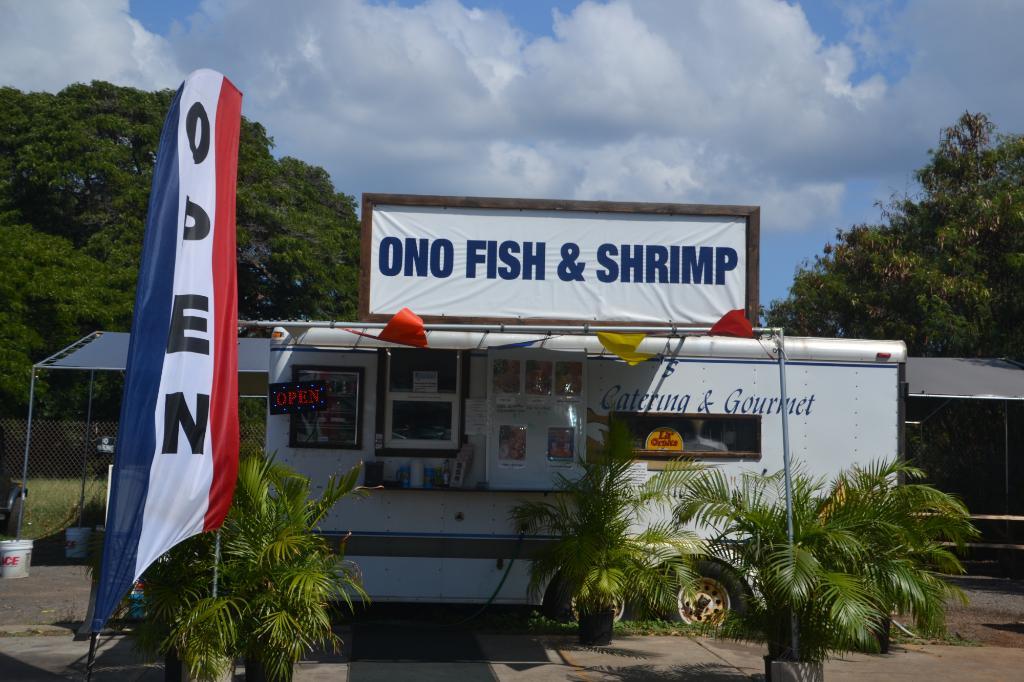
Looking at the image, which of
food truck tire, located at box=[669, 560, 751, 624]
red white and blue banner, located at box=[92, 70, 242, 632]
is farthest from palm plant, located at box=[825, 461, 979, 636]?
red white and blue banner, located at box=[92, 70, 242, 632]

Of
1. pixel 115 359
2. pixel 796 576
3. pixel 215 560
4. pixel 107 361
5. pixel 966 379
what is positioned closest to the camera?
pixel 215 560

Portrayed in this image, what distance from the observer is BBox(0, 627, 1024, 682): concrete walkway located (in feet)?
26.5

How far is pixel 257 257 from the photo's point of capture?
95.6 feet

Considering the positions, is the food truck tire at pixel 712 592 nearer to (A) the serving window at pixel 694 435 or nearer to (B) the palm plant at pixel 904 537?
(A) the serving window at pixel 694 435

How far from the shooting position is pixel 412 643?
30.1 ft

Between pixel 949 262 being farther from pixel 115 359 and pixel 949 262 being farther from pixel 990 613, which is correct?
pixel 115 359

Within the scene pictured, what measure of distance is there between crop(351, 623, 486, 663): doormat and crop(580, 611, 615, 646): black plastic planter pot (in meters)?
0.92

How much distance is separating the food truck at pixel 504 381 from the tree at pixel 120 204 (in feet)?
57.5

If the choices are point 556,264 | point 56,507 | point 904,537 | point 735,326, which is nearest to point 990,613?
point 904,537

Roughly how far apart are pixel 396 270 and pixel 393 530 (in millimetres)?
2272

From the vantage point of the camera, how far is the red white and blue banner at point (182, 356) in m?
5.34

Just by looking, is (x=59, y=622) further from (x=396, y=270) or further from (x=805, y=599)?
(x=805, y=599)

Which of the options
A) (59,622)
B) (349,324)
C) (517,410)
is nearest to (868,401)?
(517,410)

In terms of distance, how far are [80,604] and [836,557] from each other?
805 cm
